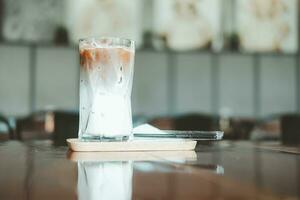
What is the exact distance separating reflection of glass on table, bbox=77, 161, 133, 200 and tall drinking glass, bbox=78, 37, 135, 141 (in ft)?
0.81

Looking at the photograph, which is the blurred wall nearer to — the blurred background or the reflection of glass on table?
the blurred background

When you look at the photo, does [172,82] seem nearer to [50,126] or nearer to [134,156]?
[50,126]

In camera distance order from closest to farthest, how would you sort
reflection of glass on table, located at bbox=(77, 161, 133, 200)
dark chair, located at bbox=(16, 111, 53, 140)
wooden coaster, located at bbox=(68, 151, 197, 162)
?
reflection of glass on table, located at bbox=(77, 161, 133, 200)
wooden coaster, located at bbox=(68, 151, 197, 162)
dark chair, located at bbox=(16, 111, 53, 140)

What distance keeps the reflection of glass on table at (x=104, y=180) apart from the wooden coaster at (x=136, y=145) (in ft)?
0.64

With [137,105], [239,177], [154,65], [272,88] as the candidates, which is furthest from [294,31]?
[239,177]

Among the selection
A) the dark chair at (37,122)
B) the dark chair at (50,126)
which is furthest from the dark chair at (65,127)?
the dark chair at (37,122)

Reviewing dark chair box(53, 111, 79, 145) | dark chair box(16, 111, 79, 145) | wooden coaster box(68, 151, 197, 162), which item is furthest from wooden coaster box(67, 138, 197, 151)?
dark chair box(53, 111, 79, 145)

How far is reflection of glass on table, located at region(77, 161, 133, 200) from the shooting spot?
499mm

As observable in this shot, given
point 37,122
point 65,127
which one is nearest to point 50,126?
point 37,122

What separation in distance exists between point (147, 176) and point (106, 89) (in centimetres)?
45

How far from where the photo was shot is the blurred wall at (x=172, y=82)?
4.69 metres

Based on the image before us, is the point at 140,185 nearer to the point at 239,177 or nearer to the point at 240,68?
the point at 239,177

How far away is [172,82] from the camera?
16.7 ft

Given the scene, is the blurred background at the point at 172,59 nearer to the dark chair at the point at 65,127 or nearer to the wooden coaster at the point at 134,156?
the dark chair at the point at 65,127
